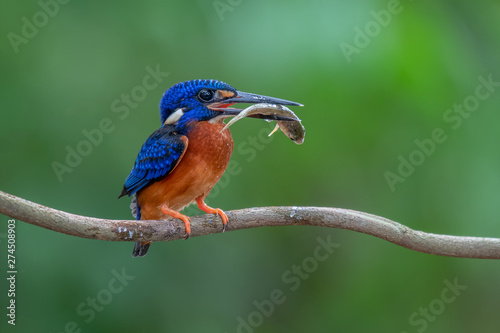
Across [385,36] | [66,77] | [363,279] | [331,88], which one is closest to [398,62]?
[385,36]

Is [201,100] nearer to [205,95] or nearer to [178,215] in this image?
[205,95]

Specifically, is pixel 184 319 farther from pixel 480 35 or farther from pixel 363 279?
pixel 480 35

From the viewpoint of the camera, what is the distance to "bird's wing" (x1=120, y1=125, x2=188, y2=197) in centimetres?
228

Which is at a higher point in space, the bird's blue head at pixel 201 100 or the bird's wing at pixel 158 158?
the bird's blue head at pixel 201 100

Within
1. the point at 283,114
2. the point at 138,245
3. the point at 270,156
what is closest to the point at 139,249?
the point at 138,245

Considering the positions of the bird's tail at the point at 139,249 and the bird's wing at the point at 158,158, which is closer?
the bird's wing at the point at 158,158

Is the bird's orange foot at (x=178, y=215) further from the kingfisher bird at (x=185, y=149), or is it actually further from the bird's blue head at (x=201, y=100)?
the bird's blue head at (x=201, y=100)

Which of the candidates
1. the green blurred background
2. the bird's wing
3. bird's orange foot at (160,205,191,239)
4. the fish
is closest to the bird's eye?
the bird's wing

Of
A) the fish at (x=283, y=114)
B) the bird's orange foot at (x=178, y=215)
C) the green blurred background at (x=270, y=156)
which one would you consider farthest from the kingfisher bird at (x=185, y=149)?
the green blurred background at (x=270, y=156)

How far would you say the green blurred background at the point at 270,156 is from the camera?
10.3ft

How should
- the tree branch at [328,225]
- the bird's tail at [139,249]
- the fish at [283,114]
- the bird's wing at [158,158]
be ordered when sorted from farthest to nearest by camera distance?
the bird's tail at [139,249]
the bird's wing at [158,158]
the tree branch at [328,225]
the fish at [283,114]

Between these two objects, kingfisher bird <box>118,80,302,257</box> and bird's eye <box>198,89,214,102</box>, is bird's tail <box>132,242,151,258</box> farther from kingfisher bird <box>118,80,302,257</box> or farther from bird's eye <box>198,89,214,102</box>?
bird's eye <box>198,89,214,102</box>

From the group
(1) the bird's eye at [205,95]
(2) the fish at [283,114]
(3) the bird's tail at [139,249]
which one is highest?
(1) the bird's eye at [205,95]

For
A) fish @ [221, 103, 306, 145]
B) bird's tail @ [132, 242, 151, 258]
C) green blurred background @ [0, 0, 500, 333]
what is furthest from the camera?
green blurred background @ [0, 0, 500, 333]
